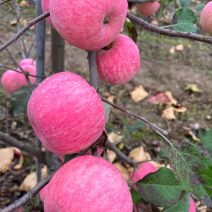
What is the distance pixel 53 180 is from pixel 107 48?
1.34ft

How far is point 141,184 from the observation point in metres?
0.62

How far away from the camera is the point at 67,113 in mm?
412

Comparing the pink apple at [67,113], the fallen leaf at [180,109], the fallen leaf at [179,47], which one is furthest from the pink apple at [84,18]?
the fallen leaf at [179,47]

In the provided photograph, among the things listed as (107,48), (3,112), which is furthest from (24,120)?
(107,48)

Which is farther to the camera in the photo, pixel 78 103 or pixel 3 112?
pixel 3 112

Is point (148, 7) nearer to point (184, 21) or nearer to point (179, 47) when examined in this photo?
point (184, 21)

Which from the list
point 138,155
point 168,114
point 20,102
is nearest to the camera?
point 20,102

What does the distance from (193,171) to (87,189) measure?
0.25 meters

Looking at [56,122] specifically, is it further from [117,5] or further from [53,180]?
[117,5]

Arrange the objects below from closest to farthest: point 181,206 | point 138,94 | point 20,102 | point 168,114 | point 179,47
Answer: point 181,206 < point 20,102 < point 168,114 < point 138,94 < point 179,47

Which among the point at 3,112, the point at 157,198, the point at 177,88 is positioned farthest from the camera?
the point at 177,88

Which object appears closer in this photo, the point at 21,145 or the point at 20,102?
the point at 20,102

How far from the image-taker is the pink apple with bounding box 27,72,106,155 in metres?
0.41

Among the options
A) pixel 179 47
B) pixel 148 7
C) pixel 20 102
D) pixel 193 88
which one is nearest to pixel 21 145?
pixel 20 102
